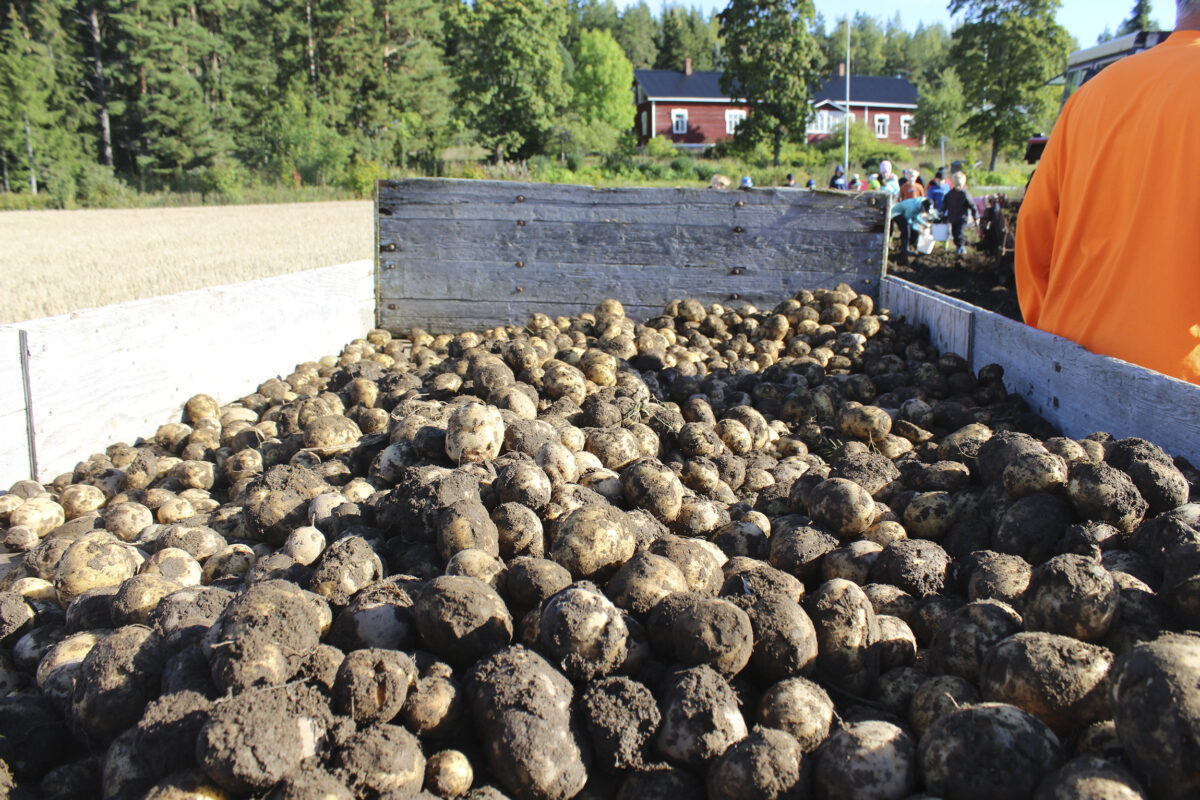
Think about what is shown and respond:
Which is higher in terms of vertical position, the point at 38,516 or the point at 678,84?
the point at 678,84

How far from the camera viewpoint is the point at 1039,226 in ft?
17.0

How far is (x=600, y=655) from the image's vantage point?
2.52 metres

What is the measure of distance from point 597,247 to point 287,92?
5481cm

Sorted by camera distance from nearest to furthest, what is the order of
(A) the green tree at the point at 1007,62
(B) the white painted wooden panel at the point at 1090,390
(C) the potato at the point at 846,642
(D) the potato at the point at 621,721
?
(D) the potato at the point at 621,721
(C) the potato at the point at 846,642
(B) the white painted wooden panel at the point at 1090,390
(A) the green tree at the point at 1007,62

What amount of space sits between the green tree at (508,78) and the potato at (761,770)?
6020 cm

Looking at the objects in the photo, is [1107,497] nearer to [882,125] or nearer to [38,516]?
[38,516]

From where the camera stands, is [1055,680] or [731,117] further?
[731,117]

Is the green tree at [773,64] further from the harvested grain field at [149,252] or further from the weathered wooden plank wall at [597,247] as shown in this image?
the weathered wooden plank wall at [597,247]

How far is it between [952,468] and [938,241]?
1726 centimetres

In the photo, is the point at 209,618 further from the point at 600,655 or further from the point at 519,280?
the point at 519,280

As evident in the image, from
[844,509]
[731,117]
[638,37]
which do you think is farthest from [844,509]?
[638,37]

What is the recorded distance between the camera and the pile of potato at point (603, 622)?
84.7 inches

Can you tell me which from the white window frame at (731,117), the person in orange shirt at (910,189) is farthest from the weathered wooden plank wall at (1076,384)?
the white window frame at (731,117)

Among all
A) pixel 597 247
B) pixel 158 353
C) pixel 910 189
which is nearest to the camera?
pixel 158 353
